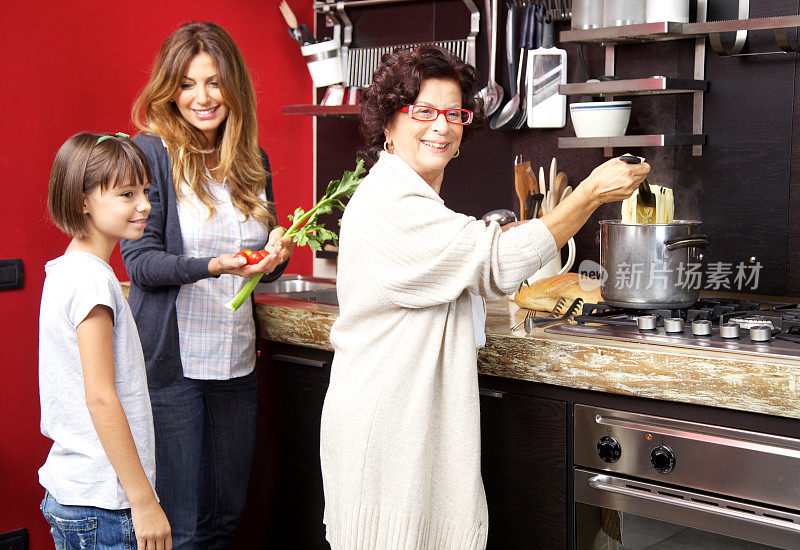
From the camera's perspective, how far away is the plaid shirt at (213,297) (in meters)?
2.06

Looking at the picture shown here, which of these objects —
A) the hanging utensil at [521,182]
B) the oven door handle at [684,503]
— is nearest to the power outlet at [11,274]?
the hanging utensil at [521,182]

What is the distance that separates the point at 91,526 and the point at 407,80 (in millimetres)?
968

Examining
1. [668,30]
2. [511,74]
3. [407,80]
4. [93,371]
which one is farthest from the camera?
[511,74]

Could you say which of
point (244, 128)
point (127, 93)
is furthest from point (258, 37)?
point (244, 128)

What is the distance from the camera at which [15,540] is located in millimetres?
2471

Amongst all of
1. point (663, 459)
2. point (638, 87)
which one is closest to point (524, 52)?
point (638, 87)

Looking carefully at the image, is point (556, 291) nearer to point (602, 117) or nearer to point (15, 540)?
point (602, 117)

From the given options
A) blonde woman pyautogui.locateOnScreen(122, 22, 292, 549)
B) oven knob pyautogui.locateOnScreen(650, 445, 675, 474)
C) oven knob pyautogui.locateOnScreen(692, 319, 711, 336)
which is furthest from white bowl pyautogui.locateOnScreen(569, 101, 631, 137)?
oven knob pyautogui.locateOnScreen(650, 445, 675, 474)

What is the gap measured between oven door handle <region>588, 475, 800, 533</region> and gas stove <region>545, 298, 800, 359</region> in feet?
0.97

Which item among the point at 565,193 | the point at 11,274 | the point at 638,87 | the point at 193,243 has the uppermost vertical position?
the point at 638,87

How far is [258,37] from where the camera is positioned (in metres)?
3.11

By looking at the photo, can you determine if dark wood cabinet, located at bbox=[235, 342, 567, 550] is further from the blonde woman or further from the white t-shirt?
the white t-shirt

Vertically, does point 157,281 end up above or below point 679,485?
above

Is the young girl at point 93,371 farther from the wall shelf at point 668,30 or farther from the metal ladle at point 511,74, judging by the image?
the metal ladle at point 511,74
